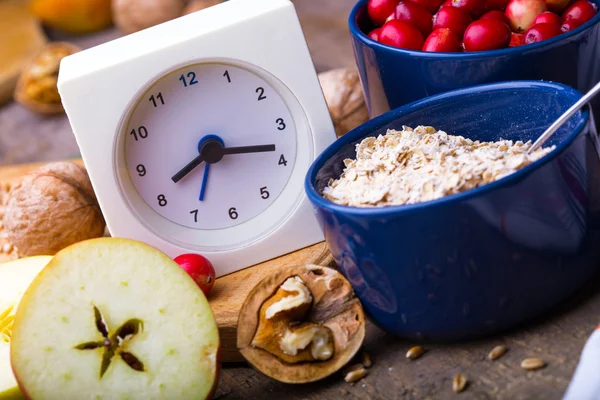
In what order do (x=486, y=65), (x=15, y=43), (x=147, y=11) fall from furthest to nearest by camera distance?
(x=15, y=43) → (x=147, y=11) → (x=486, y=65)

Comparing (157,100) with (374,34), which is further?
(374,34)

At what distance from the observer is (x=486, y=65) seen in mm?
1161

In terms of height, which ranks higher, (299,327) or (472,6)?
(472,6)

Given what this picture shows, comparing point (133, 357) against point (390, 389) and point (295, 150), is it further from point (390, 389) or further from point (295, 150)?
point (295, 150)

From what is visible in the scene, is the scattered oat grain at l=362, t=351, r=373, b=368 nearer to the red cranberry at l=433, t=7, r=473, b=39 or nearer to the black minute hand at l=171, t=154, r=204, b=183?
the black minute hand at l=171, t=154, r=204, b=183

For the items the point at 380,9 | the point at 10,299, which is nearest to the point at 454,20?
the point at 380,9

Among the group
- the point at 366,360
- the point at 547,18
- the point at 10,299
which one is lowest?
the point at 366,360

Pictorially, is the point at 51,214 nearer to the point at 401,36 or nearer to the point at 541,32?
the point at 401,36

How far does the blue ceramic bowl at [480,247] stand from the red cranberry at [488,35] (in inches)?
7.4

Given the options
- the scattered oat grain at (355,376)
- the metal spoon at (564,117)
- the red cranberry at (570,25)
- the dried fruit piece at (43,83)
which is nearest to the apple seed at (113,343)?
the scattered oat grain at (355,376)

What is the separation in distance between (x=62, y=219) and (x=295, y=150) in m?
0.46

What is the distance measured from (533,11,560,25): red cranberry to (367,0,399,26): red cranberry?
266 millimetres

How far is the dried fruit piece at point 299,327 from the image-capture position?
1.00 meters

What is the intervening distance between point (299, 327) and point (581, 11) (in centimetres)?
70
